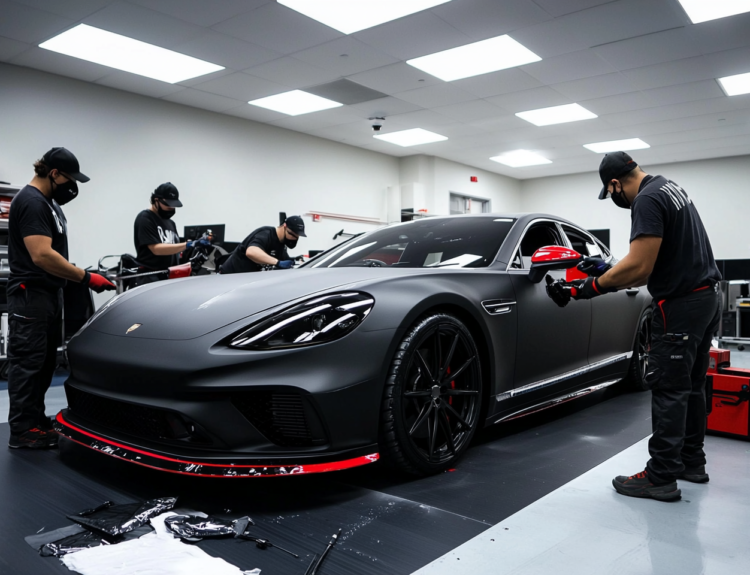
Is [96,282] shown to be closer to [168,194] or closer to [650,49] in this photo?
[168,194]

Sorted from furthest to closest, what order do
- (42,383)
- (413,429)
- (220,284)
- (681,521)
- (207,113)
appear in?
1. (207,113)
2. (42,383)
3. (220,284)
4. (413,429)
5. (681,521)

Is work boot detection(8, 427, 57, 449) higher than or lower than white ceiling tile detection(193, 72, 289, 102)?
lower

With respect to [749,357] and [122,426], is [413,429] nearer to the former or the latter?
[122,426]

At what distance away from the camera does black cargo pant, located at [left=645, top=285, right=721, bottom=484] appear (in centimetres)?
213

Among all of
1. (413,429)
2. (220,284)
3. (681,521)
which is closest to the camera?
(681,521)

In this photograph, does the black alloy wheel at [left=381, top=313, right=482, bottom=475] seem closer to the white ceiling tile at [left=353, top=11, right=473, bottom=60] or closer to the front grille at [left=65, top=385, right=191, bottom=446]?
the front grille at [left=65, top=385, right=191, bottom=446]

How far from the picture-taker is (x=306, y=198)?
10.2 m

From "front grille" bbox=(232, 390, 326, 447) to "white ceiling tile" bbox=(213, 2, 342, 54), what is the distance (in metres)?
4.51

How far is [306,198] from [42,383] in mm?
7723

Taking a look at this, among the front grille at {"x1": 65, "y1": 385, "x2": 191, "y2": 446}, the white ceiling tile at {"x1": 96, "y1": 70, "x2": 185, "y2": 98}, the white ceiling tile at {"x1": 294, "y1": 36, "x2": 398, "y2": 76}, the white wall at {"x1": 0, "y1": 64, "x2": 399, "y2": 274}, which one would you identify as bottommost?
the front grille at {"x1": 65, "y1": 385, "x2": 191, "y2": 446}

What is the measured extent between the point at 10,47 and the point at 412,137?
639 centimetres

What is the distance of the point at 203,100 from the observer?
824 centimetres

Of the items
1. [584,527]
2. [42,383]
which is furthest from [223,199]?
[584,527]

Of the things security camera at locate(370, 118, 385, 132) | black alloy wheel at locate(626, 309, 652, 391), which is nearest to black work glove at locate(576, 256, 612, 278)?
black alloy wheel at locate(626, 309, 652, 391)
